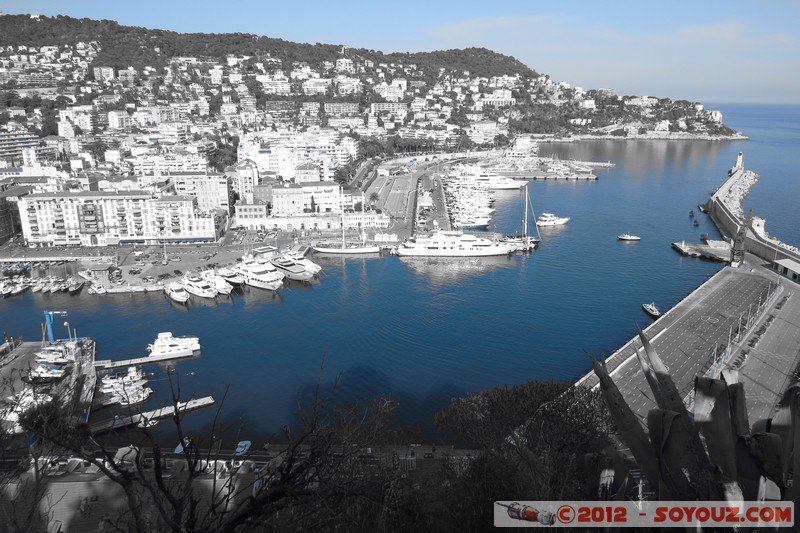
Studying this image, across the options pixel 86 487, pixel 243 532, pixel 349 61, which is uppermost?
pixel 349 61

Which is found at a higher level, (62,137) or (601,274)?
(62,137)

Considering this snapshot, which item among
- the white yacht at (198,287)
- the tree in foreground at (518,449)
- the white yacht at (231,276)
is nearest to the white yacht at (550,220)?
the white yacht at (231,276)

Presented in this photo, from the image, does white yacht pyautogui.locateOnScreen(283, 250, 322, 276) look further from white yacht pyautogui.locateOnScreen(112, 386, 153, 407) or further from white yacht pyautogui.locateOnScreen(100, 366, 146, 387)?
white yacht pyautogui.locateOnScreen(112, 386, 153, 407)

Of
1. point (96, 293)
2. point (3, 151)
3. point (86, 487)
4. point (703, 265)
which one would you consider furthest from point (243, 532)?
point (3, 151)

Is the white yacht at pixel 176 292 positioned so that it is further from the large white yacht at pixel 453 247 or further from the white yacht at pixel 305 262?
the large white yacht at pixel 453 247

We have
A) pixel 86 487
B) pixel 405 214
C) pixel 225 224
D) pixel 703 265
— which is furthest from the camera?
pixel 405 214

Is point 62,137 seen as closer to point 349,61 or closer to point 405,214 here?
point 405,214
